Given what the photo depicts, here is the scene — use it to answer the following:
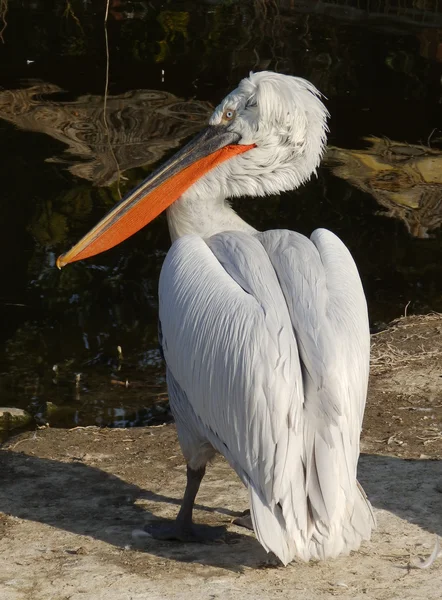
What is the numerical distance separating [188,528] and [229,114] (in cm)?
180

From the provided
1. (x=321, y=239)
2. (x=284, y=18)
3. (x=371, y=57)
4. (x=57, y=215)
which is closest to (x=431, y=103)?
(x=371, y=57)

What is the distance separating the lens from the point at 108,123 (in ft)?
36.3

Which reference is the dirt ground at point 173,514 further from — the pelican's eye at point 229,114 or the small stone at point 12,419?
the pelican's eye at point 229,114

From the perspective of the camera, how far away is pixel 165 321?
3945mm

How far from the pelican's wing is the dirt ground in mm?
311

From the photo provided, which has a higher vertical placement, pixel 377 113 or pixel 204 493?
pixel 377 113

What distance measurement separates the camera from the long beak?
172 inches

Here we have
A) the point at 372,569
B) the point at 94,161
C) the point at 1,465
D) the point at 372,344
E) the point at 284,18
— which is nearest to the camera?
the point at 372,569

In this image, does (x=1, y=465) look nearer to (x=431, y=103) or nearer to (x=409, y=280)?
(x=409, y=280)

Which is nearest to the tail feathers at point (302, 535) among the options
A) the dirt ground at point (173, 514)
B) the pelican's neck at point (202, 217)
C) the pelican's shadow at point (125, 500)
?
the dirt ground at point (173, 514)

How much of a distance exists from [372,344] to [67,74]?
299 inches

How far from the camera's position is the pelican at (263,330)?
3432 millimetres

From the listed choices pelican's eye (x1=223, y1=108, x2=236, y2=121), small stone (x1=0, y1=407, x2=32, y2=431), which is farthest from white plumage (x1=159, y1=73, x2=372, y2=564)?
small stone (x1=0, y1=407, x2=32, y2=431)

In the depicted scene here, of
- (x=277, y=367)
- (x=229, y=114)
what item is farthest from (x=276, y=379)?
(x=229, y=114)
